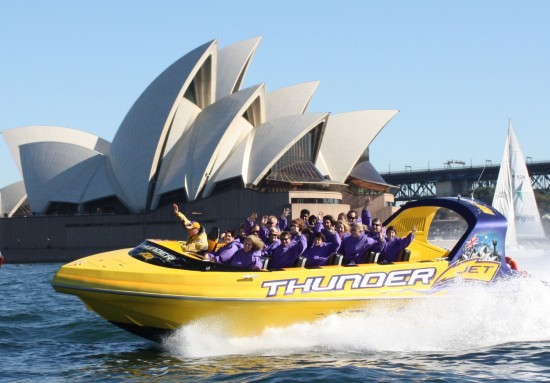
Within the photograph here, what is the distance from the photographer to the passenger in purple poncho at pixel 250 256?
1233 cm

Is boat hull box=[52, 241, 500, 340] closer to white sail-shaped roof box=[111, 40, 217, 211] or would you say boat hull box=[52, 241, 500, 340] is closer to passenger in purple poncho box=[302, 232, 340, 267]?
passenger in purple poncho box=[302, 232, 340, 267]

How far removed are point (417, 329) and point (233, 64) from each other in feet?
159

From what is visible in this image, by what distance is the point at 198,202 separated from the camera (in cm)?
5759

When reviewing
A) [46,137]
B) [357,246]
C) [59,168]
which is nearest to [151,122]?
[59,168]

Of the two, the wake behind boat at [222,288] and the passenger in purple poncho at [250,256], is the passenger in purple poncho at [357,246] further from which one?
the passenger in purple poncho at [250,256]

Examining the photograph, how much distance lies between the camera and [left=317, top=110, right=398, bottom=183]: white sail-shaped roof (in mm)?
66438

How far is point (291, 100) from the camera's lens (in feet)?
209

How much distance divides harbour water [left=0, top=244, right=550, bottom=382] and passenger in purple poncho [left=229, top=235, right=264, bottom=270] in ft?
3.49

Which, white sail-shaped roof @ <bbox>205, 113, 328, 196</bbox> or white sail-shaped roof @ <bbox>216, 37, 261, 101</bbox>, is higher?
white sail-shaped roof @ <bbox>216, 37, 261, 101</bbox>

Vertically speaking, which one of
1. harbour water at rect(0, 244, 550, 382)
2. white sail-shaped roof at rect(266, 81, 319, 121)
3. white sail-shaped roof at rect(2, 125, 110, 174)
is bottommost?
harbour water at rect(0, 244, 550, 382)

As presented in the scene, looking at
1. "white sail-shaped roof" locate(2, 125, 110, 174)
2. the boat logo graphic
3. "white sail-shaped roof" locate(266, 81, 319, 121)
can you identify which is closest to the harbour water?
the boat logo graphic

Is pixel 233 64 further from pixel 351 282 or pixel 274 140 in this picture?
pixel 351 282

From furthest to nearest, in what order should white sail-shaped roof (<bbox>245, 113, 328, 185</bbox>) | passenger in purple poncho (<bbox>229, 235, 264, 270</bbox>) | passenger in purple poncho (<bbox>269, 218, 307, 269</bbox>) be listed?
white sail-shaped roof (<bbox>245, 113, 328, 185</bbox>) < passenger in purple poncho (<bbox>269, 218, 307, 269</bbox>) < passenger in purple poncho (<bbox>229, 235, 264, 270</bbox>)

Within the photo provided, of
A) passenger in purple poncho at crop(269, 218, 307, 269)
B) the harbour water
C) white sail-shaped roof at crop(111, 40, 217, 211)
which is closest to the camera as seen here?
the harbour water
